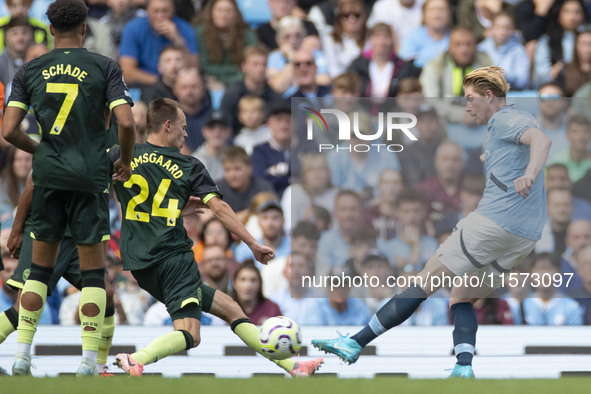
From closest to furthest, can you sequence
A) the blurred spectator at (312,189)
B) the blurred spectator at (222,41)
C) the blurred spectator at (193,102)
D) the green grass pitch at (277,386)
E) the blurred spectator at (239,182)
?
the green grass pitch at (277,386) → the blurred spectator at (312,189) → the blurred spectator at (239,182) → the blurred spectator at (193,102) → the blurred spectator at (222,41)

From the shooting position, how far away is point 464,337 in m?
6.46

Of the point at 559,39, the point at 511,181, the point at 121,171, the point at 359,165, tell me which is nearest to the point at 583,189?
the point at 359,165

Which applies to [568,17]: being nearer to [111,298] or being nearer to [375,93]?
[375,93]

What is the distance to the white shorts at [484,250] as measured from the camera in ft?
21.5

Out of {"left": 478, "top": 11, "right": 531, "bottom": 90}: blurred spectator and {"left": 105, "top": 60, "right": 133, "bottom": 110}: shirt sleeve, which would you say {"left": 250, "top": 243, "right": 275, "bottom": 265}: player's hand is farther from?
{"left": 478, "top": 11, "right": 531, "bottom": 90}: blurred spectator

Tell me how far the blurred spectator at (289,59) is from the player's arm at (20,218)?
5155 millimetres

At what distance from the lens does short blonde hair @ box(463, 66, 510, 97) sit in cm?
664

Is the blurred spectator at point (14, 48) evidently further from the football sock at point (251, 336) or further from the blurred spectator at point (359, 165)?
the football sock at point (251, 336)

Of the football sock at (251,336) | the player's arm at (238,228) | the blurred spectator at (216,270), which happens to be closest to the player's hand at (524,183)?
the player's arm at (238,228)

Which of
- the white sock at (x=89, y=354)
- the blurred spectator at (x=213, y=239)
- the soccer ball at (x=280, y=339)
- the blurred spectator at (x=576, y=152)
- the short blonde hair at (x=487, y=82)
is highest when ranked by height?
the blurred spectator at (x=576, y=152)

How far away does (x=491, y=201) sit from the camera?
660 centimetres

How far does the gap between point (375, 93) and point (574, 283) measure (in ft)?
10.4

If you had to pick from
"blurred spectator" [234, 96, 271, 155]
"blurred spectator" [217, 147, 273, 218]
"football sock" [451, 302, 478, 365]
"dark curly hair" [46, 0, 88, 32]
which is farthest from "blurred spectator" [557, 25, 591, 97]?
"dark curly hair" [46, 0, 88, 32]

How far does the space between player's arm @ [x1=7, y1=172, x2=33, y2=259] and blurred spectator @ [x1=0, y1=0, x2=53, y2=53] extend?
5.17 m
